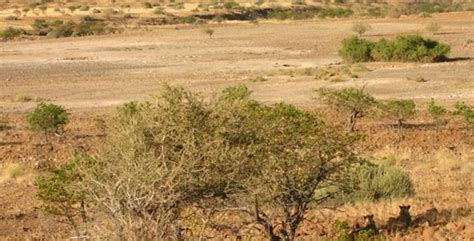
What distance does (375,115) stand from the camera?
2373cm

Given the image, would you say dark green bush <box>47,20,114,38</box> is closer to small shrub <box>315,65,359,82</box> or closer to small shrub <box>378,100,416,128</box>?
small shrub <box>315,65,359,82</box>

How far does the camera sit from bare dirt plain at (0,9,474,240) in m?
14.2

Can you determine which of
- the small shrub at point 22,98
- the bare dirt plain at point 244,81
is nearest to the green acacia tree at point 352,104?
the bare dirt plain at point 244,81

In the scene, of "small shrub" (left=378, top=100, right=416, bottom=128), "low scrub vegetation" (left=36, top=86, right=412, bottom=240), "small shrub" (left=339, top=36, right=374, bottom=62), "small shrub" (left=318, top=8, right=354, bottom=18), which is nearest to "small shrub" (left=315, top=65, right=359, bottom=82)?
"small shrub" (left=339, top=36, right=374, bottom=62)

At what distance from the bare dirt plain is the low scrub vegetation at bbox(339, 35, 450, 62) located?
116 centimetres

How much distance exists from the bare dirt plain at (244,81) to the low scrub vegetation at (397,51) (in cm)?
116

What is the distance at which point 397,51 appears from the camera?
42.1m

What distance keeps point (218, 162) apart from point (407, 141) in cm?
A: 1205

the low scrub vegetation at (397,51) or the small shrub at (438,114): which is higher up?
the small shrub at (438,114)

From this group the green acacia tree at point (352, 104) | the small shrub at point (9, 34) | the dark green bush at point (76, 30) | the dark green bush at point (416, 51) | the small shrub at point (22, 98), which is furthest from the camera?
the dark green bush at point (76, 30)

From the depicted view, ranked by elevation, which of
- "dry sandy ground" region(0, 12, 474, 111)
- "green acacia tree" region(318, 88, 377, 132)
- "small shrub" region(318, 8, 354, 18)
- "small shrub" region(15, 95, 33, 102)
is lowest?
"small shrub" region(318, 8, 354, 18)

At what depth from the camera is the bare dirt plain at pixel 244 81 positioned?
46.5ft

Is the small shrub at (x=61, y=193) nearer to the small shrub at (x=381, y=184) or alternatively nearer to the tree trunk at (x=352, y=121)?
the small shrub at (x=381, y=184)

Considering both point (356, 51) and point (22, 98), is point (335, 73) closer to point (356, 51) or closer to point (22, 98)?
point (356, 51)
